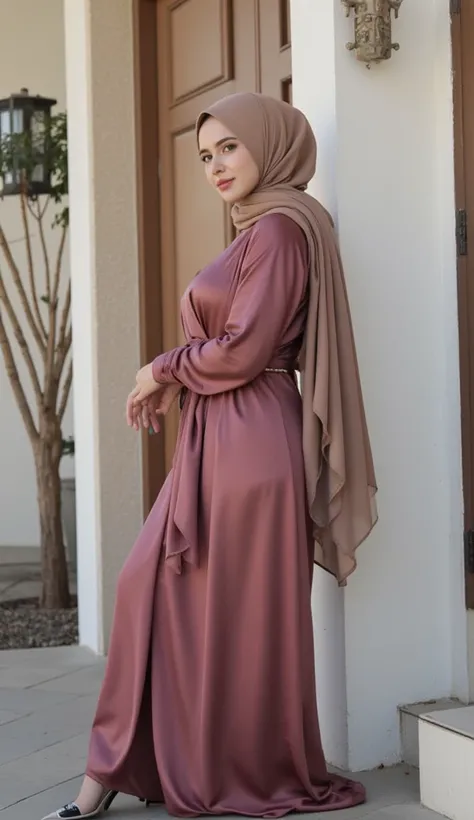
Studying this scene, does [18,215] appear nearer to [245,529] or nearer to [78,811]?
[245,529]

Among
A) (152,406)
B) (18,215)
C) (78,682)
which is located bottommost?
(78,682)

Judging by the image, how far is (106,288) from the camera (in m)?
4.76

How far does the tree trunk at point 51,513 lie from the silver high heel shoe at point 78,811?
124 inches

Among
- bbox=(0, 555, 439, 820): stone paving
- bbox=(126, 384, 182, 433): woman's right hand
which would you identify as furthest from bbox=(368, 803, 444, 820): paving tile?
bbox=(126, 384, 182, 433): woman's right hand

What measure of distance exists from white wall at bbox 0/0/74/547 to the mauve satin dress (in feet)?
16.6

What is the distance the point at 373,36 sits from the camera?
2.96m

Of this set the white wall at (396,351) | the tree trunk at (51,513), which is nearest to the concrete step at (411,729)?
the white wall at (396,351)

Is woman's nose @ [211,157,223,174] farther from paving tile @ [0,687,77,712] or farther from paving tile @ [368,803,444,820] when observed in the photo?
paving tile @ [0,687,77,712]

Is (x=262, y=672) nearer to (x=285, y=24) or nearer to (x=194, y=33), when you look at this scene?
(x=285, y=24)

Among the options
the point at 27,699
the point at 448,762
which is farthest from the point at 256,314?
the point at 27,699

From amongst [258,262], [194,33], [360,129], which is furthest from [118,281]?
[258,262]

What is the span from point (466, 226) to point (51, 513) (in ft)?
11.0

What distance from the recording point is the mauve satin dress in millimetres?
2609

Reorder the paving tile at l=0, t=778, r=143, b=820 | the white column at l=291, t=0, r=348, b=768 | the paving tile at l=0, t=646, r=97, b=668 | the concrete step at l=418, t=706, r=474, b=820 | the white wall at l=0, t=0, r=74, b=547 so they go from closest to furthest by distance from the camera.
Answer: the concrete step at l=418, t=706, r=474, b=820
the paving tile at l=0, t=778, r=143, b=820
the white column at l=291, t=0, r=348, b=768
the paving tile at l=0, t=646, r=97, b=668
the white wall at l=0, t=0, r=74, b=547
